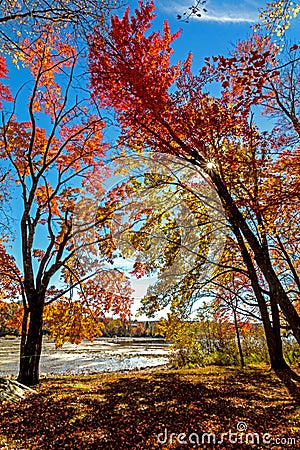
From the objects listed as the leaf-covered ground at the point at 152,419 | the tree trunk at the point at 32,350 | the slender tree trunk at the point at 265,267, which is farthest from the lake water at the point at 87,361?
the slender tree trunk at the point at 265,267

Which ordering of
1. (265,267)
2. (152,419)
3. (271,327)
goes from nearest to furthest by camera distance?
(152,419)
(265,267)
(271,327)

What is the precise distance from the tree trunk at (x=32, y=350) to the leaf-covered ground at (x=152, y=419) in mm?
2178

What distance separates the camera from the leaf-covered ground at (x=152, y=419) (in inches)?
154

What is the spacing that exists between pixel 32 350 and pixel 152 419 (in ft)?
18.7

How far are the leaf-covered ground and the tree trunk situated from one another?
2.18m

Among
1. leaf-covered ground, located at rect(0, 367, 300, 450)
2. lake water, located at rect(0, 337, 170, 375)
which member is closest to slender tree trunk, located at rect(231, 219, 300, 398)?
leaf-covered ground, located at rect(0, 367, 300, 450)

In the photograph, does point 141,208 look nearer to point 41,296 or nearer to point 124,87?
point 124,87

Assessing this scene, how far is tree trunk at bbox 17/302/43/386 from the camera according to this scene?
891 centimetres

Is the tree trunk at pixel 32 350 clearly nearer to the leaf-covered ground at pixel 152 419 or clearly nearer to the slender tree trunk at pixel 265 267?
the leaf-covered ground at pixel 152 419

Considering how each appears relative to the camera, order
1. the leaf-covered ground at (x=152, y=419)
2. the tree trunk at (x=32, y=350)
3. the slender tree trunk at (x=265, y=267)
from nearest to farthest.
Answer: the leaf-covered ground at (x=152, y=419) < the slender tree trunk at (x=265, y=267) < the tree trunk at (x=32, y=350)

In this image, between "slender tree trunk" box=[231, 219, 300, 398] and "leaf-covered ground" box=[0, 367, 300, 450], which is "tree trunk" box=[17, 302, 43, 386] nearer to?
"leaf-covered ground" box=[0, 367, 300, 450]

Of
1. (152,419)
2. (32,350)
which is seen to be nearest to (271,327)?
(152,419)

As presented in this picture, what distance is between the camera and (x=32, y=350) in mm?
9102

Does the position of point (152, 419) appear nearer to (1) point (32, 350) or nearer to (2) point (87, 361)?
(1) point (32, 350)
